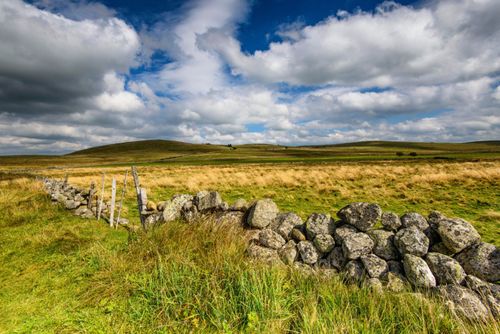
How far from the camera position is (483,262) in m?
4.57

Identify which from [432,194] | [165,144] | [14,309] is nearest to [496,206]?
[432,194]

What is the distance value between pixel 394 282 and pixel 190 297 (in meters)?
3.78

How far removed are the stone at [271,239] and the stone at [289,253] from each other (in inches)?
5.3

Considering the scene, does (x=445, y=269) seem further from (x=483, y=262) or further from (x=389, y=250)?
(x=389, y=250)

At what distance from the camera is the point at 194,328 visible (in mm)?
3896

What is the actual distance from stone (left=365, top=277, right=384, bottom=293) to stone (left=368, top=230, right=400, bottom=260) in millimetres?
626

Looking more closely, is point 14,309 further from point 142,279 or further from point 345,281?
point 345,281

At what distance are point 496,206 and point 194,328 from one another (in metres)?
16.3

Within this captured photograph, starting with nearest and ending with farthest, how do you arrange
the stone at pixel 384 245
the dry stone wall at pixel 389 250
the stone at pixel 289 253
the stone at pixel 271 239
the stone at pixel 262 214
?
the dry stone wall at pixel 389 250 < the stone at pixel 384 245 < the stone at pixel 289 253 < the stone at pixel 271 239 < the stone at pixel 262 214

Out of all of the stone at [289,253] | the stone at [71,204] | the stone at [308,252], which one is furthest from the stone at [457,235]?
the stone at [71,204]

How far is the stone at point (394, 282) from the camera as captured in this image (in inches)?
189

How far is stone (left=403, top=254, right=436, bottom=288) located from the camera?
Result: 4.66 m

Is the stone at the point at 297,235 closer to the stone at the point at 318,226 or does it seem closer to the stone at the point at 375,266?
the stone at the point at 318,226

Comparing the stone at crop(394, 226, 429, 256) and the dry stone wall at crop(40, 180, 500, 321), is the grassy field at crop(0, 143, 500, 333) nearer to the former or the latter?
the dry stone wall at crop(40, 180, 500, 321)
